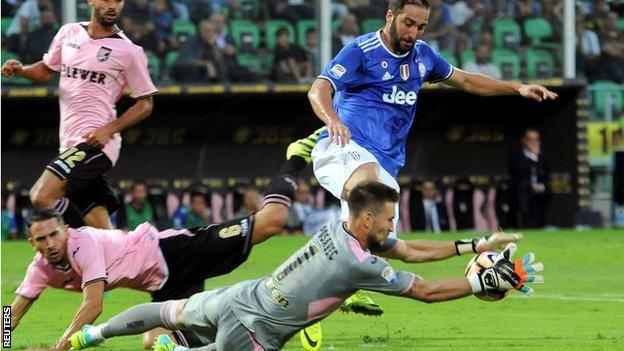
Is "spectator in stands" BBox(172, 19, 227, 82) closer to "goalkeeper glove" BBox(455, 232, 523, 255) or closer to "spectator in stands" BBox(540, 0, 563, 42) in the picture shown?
"spectator in stands" BBox(540, 0, 563, 42)

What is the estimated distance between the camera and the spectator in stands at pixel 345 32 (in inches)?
933

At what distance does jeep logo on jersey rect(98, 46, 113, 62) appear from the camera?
11.6 metres

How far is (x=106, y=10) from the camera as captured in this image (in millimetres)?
11414

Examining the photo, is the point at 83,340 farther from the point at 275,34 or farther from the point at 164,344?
the point at 275,34

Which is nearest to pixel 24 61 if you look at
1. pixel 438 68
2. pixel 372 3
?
pixel 372 3

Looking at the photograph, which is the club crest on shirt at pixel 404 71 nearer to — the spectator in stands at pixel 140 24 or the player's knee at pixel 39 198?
the player's knee at pixel 39 198

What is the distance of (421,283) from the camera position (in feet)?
26.6

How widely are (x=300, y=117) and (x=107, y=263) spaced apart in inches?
597

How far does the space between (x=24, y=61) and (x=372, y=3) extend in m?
5.88

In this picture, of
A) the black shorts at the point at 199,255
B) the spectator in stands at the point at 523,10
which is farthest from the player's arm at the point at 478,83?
the spectator in stands at the point at 523,10

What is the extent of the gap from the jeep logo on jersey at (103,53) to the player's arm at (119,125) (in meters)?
0.45

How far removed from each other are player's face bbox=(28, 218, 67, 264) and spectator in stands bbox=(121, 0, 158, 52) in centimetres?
1369

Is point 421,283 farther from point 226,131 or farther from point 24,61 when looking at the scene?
point 226,131

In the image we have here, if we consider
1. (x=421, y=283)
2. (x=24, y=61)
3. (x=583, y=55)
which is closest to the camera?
(x=421, y=283)
